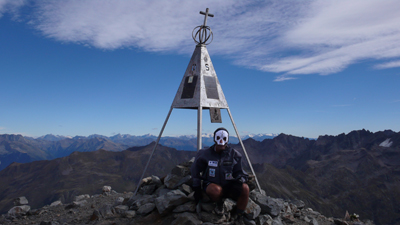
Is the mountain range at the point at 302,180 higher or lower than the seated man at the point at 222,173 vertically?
lower

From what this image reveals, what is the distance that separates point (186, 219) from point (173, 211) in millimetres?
952

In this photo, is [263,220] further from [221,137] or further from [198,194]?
[221,137]

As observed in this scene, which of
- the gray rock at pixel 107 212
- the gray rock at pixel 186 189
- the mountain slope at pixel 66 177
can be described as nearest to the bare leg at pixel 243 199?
the gray rock at pixel 186 189

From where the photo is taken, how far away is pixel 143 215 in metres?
9.79

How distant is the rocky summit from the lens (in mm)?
8414

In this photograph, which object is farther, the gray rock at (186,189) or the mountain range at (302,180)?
the mountain range at (302,180)

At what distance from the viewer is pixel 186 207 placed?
A: 8672 mm

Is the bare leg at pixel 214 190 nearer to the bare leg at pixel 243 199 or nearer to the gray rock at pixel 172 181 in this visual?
the bare leg at pixel 243 199

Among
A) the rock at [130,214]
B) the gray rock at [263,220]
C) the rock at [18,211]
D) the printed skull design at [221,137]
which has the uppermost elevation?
the printed skull design at [221,137]

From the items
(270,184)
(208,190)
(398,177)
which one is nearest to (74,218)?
(208,190)

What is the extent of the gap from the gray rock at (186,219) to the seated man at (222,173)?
0.84 m

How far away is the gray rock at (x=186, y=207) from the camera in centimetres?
862

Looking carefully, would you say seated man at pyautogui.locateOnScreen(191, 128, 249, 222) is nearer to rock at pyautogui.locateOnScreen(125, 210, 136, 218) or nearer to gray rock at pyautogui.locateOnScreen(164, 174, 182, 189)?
gray rock at pyautogui.locateOnScreen(164, 174, 182, 189)

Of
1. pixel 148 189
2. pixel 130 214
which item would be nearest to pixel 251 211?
pixel 130 214
